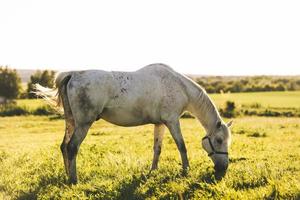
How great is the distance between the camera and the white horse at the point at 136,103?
8258mm

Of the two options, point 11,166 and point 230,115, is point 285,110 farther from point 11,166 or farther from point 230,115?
point 11,166

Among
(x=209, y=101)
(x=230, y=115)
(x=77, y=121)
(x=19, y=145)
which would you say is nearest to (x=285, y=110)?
(x=230, y=115)

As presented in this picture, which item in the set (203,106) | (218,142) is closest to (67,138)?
(203,106)

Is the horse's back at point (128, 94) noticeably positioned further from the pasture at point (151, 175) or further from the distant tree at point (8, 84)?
the distant tree at point (8, 84)

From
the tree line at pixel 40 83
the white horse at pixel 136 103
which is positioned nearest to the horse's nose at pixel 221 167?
the white horse at pixel 136 103

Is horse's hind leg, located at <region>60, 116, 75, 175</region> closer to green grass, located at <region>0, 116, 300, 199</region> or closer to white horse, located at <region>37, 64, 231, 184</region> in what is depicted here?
white horse, located at <region>37, 64, 231, 184</region>

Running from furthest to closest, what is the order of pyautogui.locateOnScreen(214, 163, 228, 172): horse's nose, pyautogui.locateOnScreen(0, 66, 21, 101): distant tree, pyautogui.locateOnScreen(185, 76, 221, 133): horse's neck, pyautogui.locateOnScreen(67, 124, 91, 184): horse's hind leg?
pyautogui.locateOnScreen(0, 66, 21, 101): distant tree, pyautogui.locateOnScreen(185, 76, 221, 133): horse's neck, pyautogui.locateOnScreen(214, 163, 228, 172): horse's nose, pyautogui.locateOnScreen(67, 124, 91, 184): horse's hind leg

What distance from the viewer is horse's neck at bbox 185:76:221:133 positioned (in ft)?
29.6

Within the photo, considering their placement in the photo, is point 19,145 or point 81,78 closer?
point 81,78

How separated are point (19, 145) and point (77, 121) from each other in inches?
354

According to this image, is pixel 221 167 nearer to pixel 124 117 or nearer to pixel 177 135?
pixel 177 135

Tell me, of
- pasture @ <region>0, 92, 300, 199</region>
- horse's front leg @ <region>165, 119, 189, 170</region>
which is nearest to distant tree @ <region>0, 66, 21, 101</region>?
pasture @ <region>0, 92, 300, 199</region>

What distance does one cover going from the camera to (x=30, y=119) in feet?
89.8

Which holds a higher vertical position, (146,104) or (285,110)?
(146,104)
